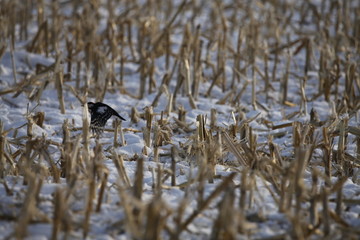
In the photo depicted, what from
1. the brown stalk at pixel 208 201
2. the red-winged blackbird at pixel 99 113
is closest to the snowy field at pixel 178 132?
the brown stalk at pixel 208 201

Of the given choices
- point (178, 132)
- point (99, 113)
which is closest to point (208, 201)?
point (99, 113)

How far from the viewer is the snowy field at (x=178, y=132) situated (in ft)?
8.48

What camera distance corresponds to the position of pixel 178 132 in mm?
4602

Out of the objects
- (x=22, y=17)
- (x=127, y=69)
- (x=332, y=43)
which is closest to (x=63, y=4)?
(x=22, y=17)

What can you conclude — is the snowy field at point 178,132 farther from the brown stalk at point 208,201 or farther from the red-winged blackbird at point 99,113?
the red-winged blackbird at point 99,113

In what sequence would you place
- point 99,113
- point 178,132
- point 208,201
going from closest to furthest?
Answer: point 208,201 < point 99,113 < point 178,132

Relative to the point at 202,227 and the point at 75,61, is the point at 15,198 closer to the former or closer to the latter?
the point at 202,227

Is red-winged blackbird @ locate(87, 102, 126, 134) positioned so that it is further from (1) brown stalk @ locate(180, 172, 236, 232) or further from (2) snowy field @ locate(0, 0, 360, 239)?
(1) brown stalk @ locate(180, 172, 236, 232)

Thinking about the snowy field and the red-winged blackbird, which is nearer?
the snowy field

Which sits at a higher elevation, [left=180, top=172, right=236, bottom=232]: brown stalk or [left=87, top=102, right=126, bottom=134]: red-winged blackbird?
[left=87, top=102, right=126, bottom=134]: red-winged blackbird

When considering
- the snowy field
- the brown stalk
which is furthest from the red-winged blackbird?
the brown stalk

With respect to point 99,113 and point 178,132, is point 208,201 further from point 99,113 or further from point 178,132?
point 178,132

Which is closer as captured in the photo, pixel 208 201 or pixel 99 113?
pixel 208 201

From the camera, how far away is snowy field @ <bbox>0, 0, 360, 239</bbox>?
2.58 metres
